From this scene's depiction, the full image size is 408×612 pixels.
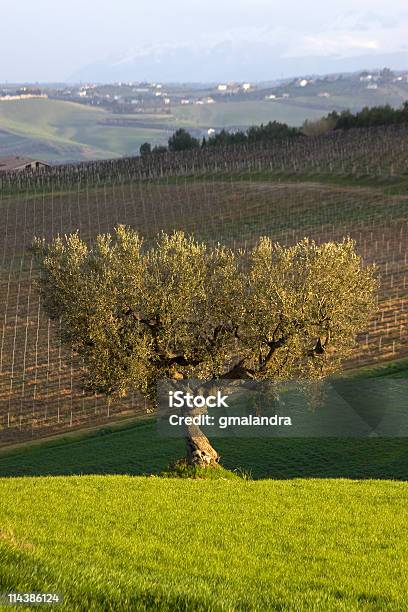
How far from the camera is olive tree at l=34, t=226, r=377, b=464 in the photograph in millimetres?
31609

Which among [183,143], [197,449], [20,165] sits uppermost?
[183,143]

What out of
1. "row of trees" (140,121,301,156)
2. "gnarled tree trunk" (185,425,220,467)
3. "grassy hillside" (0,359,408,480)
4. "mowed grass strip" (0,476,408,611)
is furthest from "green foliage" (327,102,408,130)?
"mowed grass strip" (0,476,408,611)

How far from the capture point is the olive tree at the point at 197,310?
104 ft

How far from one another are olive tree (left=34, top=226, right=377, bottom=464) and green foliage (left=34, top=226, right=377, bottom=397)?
0.05 meters

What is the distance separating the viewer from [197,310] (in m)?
32.4

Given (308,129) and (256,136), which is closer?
(308,129)

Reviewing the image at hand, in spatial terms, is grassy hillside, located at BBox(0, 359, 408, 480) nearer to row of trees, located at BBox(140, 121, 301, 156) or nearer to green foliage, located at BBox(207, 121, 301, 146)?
row of trees, located at BBox(140, 121, 301, 156)

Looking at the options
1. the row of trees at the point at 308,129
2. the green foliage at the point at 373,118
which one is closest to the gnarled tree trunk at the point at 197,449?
the green foliage at the point at 373,118

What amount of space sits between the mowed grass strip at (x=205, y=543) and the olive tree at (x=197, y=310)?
5.47m

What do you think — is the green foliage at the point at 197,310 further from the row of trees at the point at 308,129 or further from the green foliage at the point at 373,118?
the row of trees at the point at 308,129

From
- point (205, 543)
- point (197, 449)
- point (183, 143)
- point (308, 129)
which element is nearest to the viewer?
point (205, 543)

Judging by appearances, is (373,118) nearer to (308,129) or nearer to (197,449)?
(308,129)

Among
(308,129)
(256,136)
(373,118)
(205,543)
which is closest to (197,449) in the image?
(205,543)

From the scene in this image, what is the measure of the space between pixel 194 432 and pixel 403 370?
2091 cm
